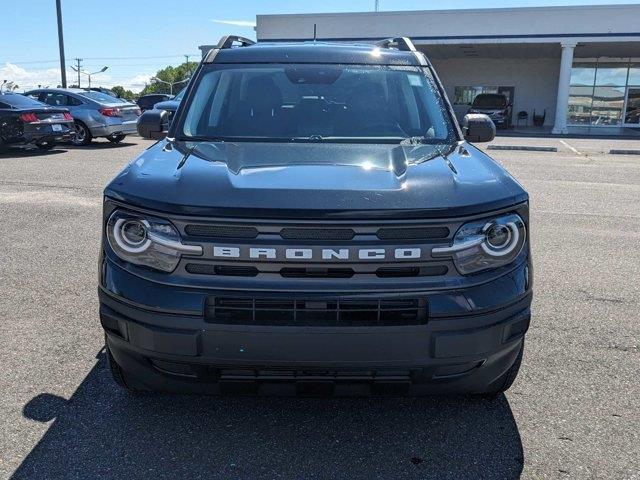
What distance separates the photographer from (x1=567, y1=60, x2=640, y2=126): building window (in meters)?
31.5

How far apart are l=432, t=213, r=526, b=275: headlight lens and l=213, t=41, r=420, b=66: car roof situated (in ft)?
6.25

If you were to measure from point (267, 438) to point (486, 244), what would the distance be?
4.44 feet

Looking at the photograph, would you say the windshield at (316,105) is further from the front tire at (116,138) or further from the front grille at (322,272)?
the front tire at (116,138)

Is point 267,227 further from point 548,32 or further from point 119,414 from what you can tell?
point 548,32

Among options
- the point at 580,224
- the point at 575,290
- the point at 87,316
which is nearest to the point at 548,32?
the point at 580,224

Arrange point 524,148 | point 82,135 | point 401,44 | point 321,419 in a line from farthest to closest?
point 524,148 < point 82,135 < point 401,44 < point 321,419

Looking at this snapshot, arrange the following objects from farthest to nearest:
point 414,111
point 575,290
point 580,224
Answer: point 580,224 → point 575,290 → point 414,111

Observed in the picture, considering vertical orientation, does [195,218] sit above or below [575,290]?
above

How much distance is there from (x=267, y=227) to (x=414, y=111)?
188cm

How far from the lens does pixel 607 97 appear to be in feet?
104

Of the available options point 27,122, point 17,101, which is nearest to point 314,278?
point 27,122

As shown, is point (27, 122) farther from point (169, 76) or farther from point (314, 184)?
point (169, 76)

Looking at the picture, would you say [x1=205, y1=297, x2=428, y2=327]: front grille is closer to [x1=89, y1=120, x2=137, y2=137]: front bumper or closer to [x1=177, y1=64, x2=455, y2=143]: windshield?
[x1=177, y1=64, x2=455, y2=143]: windshield

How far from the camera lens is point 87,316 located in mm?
4309
